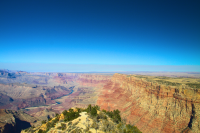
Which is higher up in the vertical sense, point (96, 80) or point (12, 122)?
point (96, 80)

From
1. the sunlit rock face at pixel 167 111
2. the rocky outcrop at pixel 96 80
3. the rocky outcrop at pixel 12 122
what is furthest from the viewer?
the rocky outcrop at pixel 96 80

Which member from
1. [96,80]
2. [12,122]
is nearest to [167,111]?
[12,122]

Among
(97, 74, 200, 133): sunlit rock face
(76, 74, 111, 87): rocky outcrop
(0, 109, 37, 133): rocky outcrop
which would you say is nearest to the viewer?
(97, 74, 200, 133): sunlit rock face

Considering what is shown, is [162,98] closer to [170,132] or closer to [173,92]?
[173,92]

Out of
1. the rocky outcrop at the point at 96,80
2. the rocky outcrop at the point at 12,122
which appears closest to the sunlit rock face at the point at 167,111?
the rocky outcrop at the point at 12,122

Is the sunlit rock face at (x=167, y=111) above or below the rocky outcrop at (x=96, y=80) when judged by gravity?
above

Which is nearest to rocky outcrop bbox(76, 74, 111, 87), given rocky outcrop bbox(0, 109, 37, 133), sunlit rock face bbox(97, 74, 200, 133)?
rocky outcrop bbox(0, 109, 37, 133)

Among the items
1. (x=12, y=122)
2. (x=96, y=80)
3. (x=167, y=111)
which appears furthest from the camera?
(x=96, y=80)

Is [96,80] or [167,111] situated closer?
[167,111]

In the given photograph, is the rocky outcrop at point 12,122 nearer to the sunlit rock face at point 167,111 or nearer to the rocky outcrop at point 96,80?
the sunlit rock face at point 167,111

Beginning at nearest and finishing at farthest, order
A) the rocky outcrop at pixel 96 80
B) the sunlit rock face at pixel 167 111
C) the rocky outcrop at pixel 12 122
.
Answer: the sunlit rock face at pixel 167 111 → the rocky outcrop at pixel 12 122 → the rocky outcrop at pixel 96 80

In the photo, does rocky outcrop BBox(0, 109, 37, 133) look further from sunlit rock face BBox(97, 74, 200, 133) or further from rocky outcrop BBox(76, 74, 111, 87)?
rocky outcrop BBox(76, 74, 111, 87)

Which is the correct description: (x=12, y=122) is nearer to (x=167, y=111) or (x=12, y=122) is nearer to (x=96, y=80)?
(x=167, y=111)
